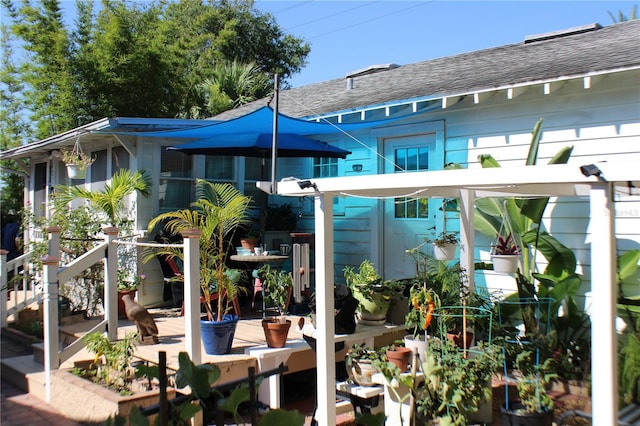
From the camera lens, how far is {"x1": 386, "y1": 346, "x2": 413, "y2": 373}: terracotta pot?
4473mm

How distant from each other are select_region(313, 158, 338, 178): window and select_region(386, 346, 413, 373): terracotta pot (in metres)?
4.30

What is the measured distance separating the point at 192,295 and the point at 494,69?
4757 millimetres

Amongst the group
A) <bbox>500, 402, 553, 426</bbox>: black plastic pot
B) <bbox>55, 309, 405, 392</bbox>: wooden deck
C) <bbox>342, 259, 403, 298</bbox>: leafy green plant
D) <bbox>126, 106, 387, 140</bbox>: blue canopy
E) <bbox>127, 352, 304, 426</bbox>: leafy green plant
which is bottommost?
<bbox>500, 402, 553, 426</bbox>: black plastic pot

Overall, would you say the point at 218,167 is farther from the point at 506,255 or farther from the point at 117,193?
the point at 506,255

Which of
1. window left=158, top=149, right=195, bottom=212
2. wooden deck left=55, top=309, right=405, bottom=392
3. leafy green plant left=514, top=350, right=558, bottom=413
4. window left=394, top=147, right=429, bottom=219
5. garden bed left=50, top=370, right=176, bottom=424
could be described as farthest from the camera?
window left=158, top=149, right=195, bottom=212

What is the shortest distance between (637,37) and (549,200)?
2.36m

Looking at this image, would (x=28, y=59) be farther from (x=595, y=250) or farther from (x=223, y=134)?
(x=595, y=250)

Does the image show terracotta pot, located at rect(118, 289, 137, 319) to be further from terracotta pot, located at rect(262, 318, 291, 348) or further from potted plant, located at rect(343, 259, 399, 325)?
potted plant, located at rect(343, 259, 399, 325)

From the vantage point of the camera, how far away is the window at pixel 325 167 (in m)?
8.46

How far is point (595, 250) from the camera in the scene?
8.97 feet

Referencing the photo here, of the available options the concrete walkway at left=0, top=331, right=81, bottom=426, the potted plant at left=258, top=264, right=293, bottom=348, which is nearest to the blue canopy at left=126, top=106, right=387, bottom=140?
the potted plant at left=258, top=264, right=293, bottom=348

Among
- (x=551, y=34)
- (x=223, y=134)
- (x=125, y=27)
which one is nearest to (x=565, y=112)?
(x=551, y=34)

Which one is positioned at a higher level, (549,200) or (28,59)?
(28,59)

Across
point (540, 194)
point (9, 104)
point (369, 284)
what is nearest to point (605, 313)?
point (540, 194)
